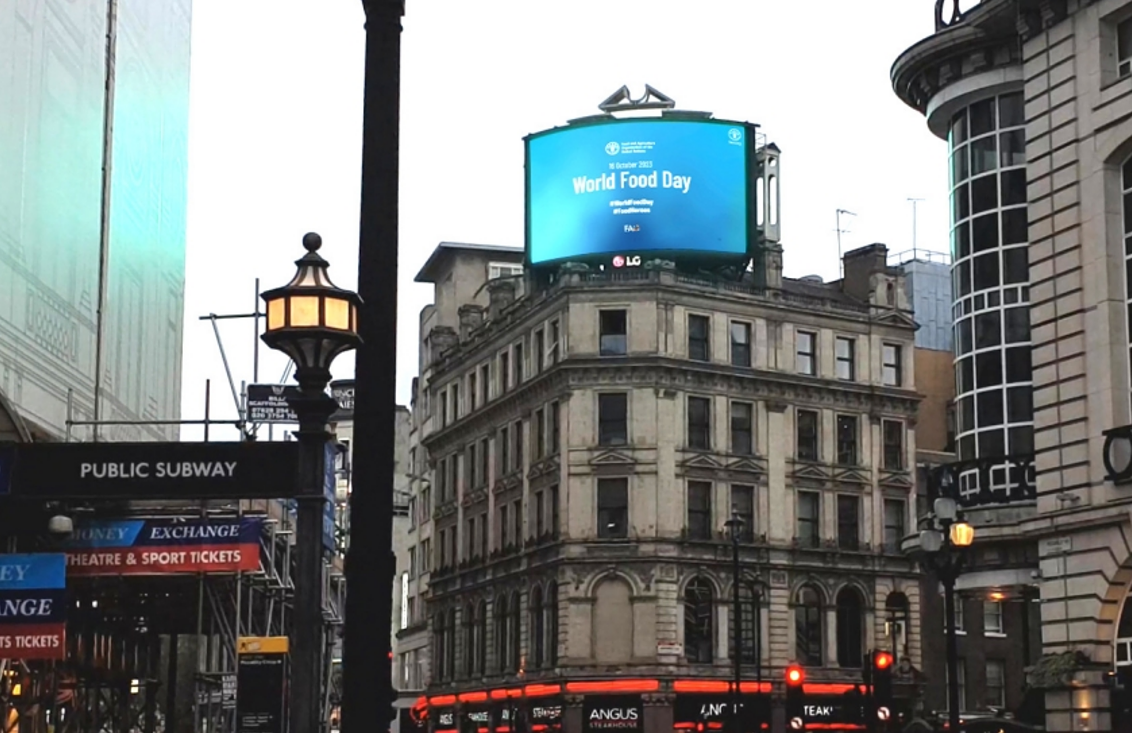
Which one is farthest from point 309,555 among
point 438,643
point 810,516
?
point 438,643

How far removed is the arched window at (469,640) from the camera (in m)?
85.8

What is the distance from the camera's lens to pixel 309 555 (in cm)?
1277

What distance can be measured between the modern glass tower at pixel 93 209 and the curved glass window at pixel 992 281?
56.2ft

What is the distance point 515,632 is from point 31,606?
2200 inches

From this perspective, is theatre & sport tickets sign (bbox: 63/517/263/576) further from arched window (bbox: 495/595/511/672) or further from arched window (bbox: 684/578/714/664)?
arched window (bbox: 495/595/511/672)

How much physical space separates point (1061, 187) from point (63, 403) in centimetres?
1778

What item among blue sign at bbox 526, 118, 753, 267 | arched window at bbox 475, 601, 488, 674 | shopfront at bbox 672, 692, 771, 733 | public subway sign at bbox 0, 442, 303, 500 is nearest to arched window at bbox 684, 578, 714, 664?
shopfront at bbox 672, 692, 771, 733

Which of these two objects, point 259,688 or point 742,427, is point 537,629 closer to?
point 742,427

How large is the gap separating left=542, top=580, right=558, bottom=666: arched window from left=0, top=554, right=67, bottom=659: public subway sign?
5003cm

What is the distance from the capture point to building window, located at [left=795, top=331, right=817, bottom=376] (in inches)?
3073

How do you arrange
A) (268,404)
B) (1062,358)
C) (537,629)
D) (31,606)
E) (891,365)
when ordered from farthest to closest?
1. (891,365)
2. (537,629)
3. (268,404)
4. (1062,358)
5. (31,606)

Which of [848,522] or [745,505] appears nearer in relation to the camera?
[745,505]

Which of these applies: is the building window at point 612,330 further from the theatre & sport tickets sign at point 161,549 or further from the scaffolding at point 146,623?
the theatre & sport tickets sign at point 161,549

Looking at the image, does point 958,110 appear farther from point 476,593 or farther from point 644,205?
point 476,593
